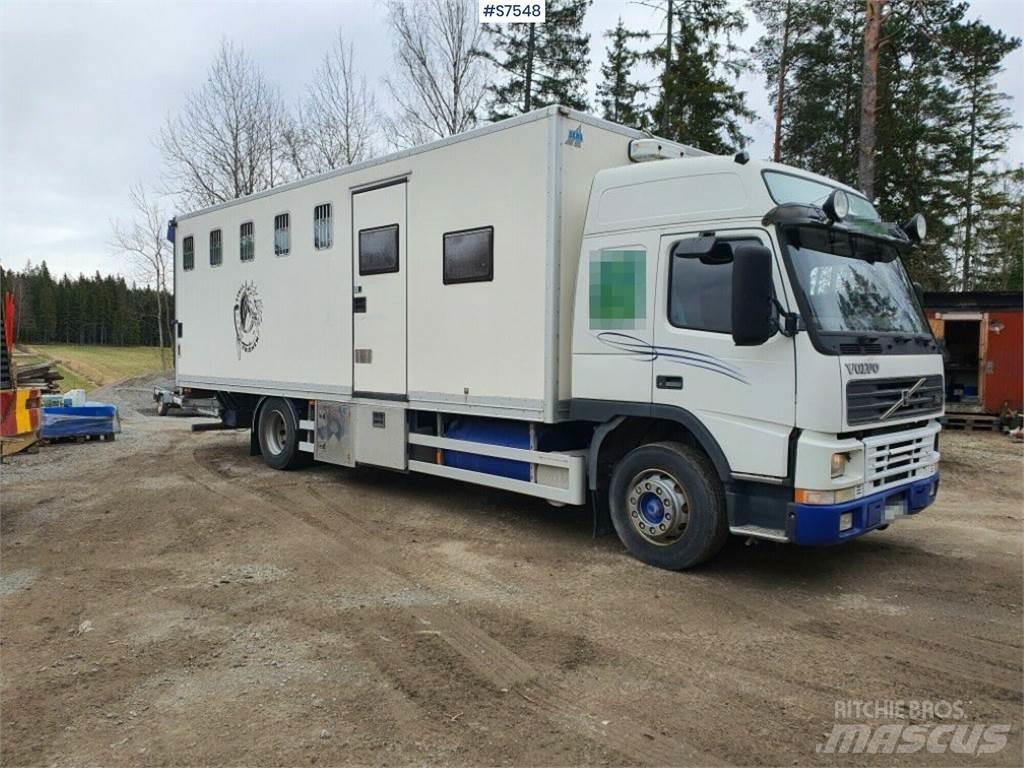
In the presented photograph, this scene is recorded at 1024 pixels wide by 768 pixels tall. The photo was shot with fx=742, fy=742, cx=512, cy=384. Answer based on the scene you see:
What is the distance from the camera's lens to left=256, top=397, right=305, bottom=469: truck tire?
9.52 m

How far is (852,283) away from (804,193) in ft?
2.42

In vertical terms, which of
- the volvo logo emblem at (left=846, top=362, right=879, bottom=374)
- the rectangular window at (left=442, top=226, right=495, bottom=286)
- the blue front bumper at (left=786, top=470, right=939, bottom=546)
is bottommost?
the blue front bumper at (left=786, top=470, right=939, bottom=546)

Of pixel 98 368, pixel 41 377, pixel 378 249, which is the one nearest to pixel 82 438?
pixel 378 249

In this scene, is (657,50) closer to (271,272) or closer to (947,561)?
(271,272)

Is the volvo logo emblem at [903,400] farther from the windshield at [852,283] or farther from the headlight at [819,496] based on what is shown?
the headlight at [819,496]

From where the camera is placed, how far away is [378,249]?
7816 mm

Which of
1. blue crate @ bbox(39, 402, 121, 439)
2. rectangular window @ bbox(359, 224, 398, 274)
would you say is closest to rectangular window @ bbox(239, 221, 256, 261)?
rectangular window @ bbox(359, 224, 398, 274)

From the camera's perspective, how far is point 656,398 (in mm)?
5520

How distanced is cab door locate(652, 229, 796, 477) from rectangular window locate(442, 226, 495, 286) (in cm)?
165

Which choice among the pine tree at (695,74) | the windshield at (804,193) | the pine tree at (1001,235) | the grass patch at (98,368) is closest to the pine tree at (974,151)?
the pine tree at (1001,235)

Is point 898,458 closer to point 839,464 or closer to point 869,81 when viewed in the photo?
point 839,464

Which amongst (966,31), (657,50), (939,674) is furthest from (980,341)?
(939,674)

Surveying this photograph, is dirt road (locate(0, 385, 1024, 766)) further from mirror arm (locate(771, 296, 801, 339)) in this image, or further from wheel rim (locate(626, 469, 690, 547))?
mirror arm (locate(771, 296, 801, 339))

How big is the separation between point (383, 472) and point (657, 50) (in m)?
15.2
